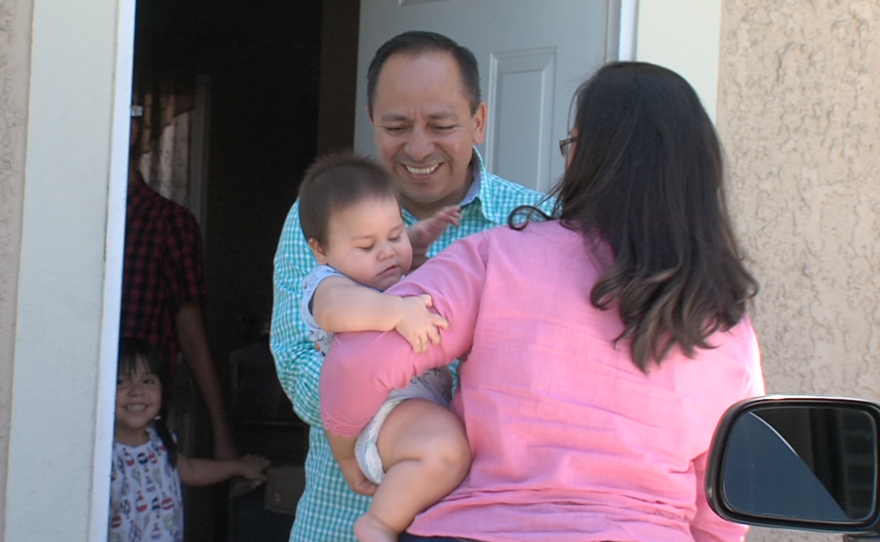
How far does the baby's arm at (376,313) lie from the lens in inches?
63.4

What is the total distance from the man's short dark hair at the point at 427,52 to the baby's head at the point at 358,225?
79 centimetres

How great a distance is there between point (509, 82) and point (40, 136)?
165cm

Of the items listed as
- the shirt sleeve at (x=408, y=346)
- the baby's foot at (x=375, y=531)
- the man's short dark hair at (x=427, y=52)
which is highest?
the man's short dark hair at (x=427, y=52)

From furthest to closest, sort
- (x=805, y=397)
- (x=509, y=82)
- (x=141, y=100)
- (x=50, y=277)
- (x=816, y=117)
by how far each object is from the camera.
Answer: (x=141, y=100)
(x=509, y=82)
(x=816, y=117)
(x=50, y=277)
(x=805, y=397)

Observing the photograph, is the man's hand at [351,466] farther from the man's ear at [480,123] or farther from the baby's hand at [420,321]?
the man's ear at [480,123]

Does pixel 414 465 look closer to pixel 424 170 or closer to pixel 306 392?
pixel 306 392

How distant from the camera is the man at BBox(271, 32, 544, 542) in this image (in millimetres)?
2490

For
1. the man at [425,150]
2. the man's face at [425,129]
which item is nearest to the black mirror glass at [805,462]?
the man at [425,150]

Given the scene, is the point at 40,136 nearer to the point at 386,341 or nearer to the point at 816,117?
the point at 386,341

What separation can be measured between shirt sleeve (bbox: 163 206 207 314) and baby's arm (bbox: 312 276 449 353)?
102 inches

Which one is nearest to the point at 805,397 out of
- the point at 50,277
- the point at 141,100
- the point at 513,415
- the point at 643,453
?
the point at 643,453

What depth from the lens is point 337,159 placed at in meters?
2.25

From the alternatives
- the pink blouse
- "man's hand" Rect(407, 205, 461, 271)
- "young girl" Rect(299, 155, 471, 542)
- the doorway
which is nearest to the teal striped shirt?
"young girl" Rect(299, 155, 471, 542)

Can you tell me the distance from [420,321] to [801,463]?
623 millimetres
